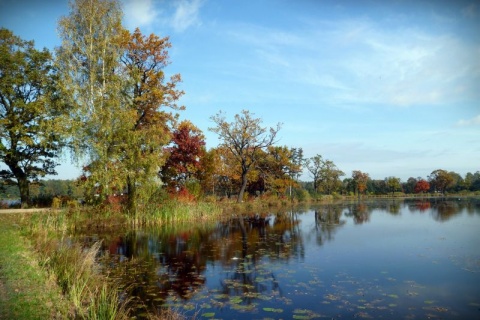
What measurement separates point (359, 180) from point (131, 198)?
76033 millimetres

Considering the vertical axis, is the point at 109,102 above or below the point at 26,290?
above

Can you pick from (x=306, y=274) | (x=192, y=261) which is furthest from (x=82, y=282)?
(x=306, y=274)

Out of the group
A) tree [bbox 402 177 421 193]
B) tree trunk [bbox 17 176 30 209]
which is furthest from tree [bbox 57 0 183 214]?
tree [bbox 402 177 421 193]

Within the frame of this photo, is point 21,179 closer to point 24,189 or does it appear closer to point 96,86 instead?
point 24,189

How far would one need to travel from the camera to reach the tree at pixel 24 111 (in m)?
24.2

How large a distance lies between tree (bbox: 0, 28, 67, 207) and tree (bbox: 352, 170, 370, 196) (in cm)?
7422

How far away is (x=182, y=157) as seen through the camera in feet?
102

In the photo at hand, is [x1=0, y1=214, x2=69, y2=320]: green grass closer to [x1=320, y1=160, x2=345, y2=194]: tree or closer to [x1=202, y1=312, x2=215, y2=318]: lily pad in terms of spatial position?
[x1=202, y1=312, x2=215, y2=318]: lily pad

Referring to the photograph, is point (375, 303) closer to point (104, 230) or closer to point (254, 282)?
point (254, 282)

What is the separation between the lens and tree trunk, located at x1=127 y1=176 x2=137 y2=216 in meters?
21.8

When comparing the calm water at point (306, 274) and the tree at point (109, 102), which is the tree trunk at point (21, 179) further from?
the calm water at point (306, 274)

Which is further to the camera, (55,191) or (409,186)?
(409,186)

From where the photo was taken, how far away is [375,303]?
7270mm

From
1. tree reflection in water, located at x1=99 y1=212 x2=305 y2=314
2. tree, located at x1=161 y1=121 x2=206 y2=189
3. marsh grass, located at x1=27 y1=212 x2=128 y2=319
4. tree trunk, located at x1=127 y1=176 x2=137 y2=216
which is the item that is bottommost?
tree reflection in water, located at x1=99 y1=212 x2=305 y2=314
